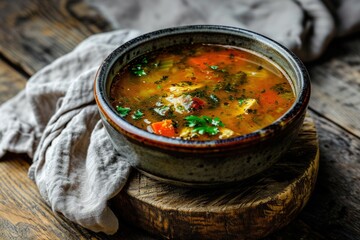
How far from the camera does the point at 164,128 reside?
1.92 meters

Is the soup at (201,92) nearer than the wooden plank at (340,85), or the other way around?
the soup at (201,92)

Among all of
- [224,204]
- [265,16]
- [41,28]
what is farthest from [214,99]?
[41,28]

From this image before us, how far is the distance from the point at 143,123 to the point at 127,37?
84 centimetres

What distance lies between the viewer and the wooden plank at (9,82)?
9.11 ft

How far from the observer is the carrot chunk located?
191 centimetres

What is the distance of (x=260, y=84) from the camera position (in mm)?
2127

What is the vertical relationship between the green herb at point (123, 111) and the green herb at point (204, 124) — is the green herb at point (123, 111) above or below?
below

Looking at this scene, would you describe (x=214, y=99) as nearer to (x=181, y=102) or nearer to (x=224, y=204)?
(x=181, y=102)

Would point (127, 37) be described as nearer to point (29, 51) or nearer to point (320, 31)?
point (29, 51)

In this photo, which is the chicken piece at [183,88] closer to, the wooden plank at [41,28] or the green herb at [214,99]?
the green herb at [214,99]

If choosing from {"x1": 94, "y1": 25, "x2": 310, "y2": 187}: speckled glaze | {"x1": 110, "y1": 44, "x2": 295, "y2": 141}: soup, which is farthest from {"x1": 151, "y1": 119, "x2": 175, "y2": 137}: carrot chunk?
{"x1": 94, "y1": 25, "x2": 310, "y2": 187}: speckled glaze

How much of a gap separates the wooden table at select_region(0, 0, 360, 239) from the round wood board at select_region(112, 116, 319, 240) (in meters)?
0.10

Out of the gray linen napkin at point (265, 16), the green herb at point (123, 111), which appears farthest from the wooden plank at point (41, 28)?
the green herb at point (123, 111)

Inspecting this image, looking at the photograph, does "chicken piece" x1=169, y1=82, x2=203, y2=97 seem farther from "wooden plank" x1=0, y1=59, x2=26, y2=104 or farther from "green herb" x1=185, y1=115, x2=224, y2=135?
"wooden plank" x1=0, y1=59, x2=26, y2=104
